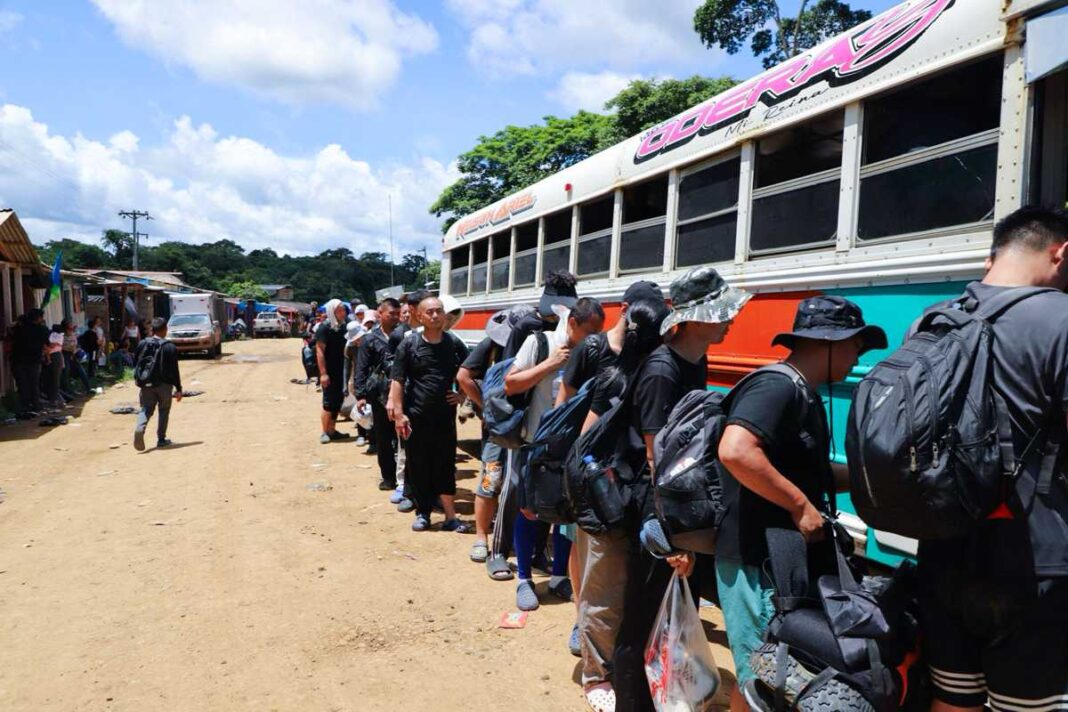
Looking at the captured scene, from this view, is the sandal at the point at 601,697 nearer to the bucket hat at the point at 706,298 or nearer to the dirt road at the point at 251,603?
the dirt road at the point at 251,603

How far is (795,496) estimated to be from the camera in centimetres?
192

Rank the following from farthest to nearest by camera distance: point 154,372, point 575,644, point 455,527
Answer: point 154,372, point 455,527, point 575,644

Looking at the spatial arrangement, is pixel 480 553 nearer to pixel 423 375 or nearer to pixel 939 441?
pixel 423 375

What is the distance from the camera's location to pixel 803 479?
2.04 metres

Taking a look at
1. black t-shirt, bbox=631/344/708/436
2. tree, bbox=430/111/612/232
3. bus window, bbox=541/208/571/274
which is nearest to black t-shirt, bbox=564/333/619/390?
black t-shirt, bbox=631/344/708/436

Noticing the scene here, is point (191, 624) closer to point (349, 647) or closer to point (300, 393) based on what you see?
point (349, 647)

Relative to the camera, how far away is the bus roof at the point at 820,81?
3.08 m

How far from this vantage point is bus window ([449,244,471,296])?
364 inches

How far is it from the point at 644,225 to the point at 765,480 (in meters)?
3.60

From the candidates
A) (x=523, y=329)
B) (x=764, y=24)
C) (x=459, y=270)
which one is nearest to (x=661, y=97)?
(x=764, y=24)

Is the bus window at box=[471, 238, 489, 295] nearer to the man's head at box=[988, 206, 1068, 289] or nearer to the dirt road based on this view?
the dirt road

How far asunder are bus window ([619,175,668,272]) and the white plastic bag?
310 cm

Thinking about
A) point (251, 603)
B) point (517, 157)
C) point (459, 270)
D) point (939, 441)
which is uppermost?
point (517, 157)

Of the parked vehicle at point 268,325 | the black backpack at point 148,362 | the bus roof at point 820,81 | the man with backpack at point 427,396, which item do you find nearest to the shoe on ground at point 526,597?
the man with backpack at point 427,396
